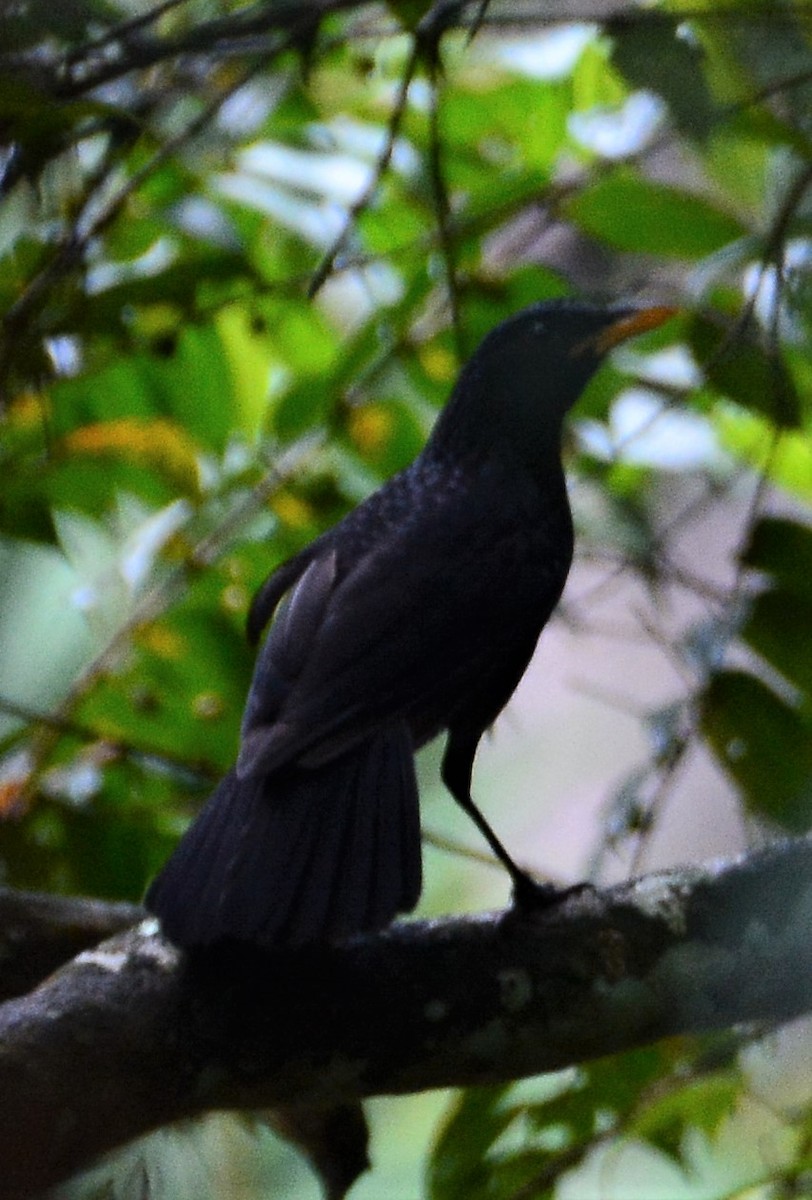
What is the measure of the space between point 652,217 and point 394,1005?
180cm

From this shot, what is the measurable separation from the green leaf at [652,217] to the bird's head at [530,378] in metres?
0.41

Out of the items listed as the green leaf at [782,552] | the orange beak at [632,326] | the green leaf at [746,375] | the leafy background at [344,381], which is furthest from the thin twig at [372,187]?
the green leaf at [782,552]

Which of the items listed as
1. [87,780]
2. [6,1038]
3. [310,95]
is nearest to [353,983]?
[6,1038]

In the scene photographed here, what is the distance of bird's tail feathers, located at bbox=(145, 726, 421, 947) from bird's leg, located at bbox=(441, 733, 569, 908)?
0.29 m

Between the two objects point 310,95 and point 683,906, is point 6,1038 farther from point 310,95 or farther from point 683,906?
point 310,95

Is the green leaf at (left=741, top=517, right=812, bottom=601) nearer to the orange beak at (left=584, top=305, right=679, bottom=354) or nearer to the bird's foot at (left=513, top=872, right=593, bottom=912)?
the orange beak at (left=584, top=305, right=679, bottom=354)

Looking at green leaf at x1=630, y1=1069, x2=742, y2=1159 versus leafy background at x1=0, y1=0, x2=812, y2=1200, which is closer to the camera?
green leaf at x1=630, y1=1069, x2=742, y2=1159

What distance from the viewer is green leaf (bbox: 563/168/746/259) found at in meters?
3.35

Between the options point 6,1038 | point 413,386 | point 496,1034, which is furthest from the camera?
point 413,386

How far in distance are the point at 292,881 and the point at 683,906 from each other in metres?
0.64

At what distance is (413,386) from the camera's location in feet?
11.7

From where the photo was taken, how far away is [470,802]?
281cm

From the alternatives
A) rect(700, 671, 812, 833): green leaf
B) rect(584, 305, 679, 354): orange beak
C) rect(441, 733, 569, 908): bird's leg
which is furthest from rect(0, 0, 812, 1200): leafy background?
rect(441, 733, 569, 908): bird's leg

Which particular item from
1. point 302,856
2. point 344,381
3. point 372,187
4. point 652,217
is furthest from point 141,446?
point 302,856
